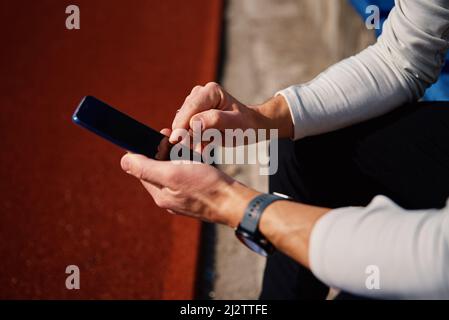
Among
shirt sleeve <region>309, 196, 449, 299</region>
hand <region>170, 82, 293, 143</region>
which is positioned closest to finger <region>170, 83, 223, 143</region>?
hand <region>170, 82, 293, 143</region>

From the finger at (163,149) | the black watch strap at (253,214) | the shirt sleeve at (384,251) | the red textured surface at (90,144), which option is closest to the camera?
the shirt sleeve at (384,251)

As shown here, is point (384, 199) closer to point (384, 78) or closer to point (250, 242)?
point (250, 242)

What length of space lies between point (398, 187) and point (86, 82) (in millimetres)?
2071

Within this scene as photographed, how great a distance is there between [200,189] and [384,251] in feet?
1.16

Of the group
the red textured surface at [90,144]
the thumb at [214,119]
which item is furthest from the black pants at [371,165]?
the red textured surface at [90,144]

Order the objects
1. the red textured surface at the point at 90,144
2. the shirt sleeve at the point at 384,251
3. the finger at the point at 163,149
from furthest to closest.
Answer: the red textured surface at the point at 90,144 → the finger at the point at 163,149 → the shirt sleeve at the point at 384,251

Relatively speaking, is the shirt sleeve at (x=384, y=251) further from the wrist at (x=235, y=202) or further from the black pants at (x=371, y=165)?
the black pants at (x=371, y=165)

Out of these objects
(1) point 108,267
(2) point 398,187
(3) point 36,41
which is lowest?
(1) point 108,267

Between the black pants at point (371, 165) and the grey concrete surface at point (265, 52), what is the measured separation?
1.67 ft

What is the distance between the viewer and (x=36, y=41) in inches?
124

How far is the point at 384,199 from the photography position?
0.82m

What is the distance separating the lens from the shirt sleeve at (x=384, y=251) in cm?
72
